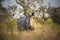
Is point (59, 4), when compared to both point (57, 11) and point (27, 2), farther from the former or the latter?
point (27, 2)

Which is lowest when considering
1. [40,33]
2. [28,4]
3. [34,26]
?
[40,33]

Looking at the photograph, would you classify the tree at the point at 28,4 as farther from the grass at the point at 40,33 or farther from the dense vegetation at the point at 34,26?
the grass at the point at 40,33

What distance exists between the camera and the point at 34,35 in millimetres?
2547

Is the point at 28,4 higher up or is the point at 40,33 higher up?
the point at 28,4

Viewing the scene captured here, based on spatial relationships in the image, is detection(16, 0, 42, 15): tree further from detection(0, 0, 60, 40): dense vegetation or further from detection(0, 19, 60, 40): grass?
detection(0, 19, 60, 40): grass

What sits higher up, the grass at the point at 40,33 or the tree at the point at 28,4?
the tree at the point at 28,4

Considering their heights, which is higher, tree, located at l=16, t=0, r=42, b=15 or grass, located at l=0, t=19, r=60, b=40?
tree, located at l=16, t=0, r=42, b=15

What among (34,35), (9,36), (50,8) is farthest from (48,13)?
(9,36)

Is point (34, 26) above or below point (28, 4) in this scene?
below

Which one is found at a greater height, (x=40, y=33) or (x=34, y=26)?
(x=34, y=26)

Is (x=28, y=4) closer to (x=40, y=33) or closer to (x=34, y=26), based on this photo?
(x=34, y=26)

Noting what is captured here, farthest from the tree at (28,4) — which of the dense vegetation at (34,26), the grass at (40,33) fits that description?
the grass at (40,33)

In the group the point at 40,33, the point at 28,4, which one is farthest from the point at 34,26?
the point at 28,4

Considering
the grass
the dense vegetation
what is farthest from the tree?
the grass
